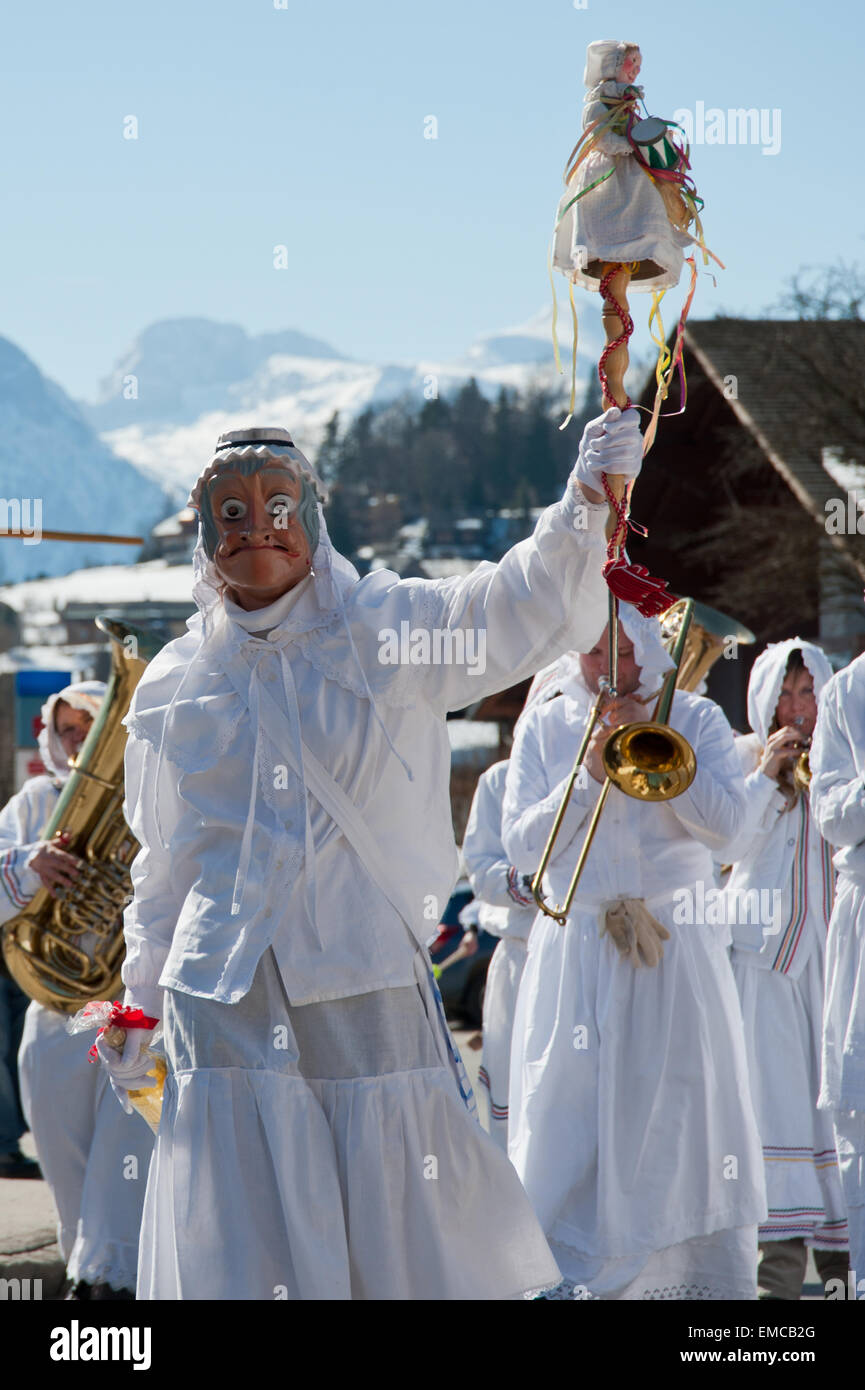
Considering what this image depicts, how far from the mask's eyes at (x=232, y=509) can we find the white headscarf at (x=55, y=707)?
3185mm

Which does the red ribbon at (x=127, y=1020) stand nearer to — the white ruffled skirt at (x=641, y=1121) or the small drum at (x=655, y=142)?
the white ruffled skirt at (x=641, y=1121)

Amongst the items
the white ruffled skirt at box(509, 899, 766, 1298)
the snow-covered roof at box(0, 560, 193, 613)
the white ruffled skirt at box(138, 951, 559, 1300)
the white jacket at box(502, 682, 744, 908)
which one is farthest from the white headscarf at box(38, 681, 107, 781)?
the snow-covered roof at box(0, 560, 193, 613)

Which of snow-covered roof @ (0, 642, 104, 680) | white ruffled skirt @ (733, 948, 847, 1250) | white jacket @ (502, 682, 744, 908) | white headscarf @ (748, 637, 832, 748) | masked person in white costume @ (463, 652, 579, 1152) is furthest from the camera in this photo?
snow-covered roof @ (0, 642, 104, 680)

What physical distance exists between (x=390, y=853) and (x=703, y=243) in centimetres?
157

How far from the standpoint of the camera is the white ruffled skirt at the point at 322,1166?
12.3 ft

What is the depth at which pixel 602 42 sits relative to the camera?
4.13 metres

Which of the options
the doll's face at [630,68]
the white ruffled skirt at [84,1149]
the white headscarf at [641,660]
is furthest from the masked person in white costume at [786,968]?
the doll's face at [630,68]

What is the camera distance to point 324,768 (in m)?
3.99

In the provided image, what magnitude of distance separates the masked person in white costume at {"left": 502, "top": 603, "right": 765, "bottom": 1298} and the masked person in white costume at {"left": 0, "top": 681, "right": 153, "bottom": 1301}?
53.7 inches

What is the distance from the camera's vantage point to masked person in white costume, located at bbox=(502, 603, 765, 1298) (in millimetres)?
5727

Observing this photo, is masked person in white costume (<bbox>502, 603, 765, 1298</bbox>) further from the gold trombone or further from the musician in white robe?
the musician in white robe

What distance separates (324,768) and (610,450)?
0.94m
